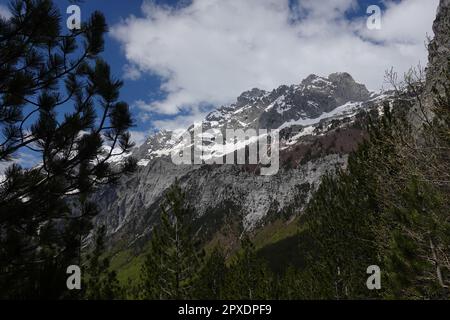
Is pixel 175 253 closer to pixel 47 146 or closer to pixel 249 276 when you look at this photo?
pixel 249 276

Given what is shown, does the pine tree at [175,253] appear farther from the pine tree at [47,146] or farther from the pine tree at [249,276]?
the pine tree at [47,146]

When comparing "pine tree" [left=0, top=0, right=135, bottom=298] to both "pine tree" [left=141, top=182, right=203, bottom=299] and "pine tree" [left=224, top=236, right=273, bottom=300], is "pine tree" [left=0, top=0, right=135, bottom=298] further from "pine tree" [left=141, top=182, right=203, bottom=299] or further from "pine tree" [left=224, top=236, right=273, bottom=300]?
"pine tree" [left=224, top=236, right=273, bottom=300]

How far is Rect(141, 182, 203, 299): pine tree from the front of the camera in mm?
27094

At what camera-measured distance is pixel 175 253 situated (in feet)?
89.6

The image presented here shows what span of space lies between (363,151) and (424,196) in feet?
38.6

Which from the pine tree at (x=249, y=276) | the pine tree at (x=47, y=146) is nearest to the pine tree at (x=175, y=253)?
the pine tree at (x=249, y=276)

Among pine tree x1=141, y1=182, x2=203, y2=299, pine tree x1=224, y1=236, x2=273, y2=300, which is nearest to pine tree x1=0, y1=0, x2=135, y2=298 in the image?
pine tree x1=141, y1=182, x2=203, y2=299

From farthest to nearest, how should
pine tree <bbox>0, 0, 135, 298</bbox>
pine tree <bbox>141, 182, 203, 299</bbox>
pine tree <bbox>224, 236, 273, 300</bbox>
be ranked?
pine tree <bbox>224, 236, 273, 300</bbox> → pine tree <bbox>141, 182, 203, 299</bbox> → pine tree <bbox>0, 0, 135, 298</bbox>

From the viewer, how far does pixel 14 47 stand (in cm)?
777

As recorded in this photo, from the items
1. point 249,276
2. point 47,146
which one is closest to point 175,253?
point 249,276

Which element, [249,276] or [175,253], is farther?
[249,276]

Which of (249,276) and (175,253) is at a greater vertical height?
(175,253)

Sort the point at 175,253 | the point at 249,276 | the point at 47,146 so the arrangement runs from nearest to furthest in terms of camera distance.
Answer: the point at 47,146 → the point at 175,253 → the point at 249,276
